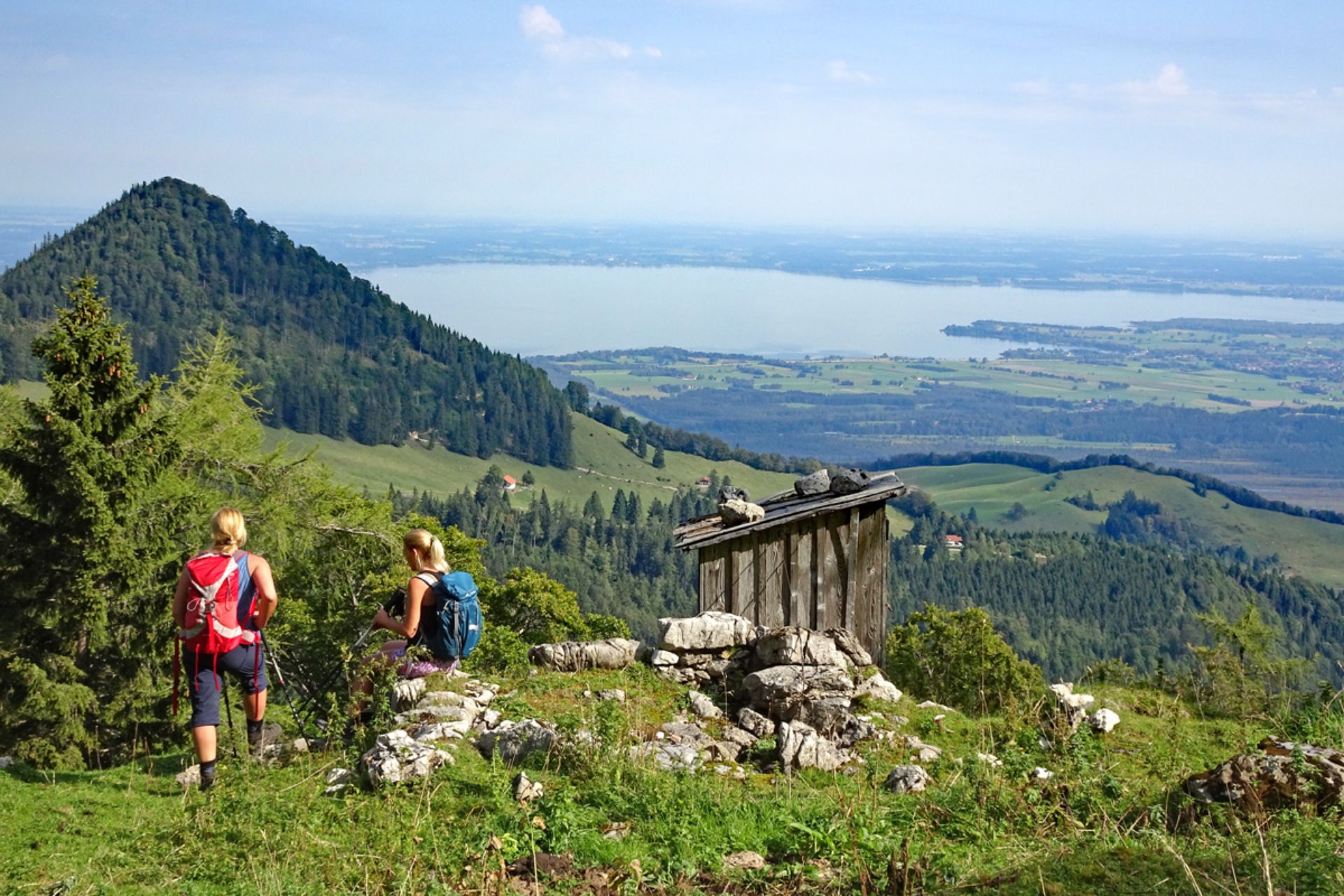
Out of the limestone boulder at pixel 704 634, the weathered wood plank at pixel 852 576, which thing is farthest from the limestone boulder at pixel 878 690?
the weathered wood plank at pixel 852 576

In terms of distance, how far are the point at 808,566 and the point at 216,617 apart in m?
10.0

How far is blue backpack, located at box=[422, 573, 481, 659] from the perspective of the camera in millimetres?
9922

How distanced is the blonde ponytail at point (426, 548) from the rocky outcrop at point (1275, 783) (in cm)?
641

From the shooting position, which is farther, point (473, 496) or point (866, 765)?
point (473, 496)

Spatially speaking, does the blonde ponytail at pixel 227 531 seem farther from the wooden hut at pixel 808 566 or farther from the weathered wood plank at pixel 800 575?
the weathered wood plank at pixel 800 575

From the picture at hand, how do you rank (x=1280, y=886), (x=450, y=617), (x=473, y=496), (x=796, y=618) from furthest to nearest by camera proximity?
(x=473, y=496) < (x=796, y=618) < (x=450, y=617) < (x=1280, y=886)

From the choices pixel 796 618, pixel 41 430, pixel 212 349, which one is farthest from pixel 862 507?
pixel 212 349

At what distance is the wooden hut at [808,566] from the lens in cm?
1667

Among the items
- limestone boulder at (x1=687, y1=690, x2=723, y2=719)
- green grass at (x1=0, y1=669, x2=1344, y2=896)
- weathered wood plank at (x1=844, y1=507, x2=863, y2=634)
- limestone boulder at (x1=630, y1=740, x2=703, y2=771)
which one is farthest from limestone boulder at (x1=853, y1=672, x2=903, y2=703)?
weathered wood plank at (x1=844, y1=507, x2=863, y2=634)

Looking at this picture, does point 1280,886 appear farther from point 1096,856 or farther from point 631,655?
point 631,655

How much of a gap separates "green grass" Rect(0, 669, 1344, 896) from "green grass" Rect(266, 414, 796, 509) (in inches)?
6185

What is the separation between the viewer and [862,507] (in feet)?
55.6

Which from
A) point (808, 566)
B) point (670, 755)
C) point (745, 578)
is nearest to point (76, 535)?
point (745, 578)

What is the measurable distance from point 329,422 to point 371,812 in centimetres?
18952
